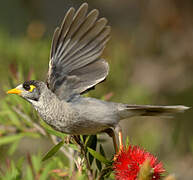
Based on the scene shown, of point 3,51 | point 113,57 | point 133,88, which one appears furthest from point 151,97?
point 3,51

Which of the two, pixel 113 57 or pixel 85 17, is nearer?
pixel 85 17

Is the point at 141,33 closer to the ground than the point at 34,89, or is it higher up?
closer to the ground

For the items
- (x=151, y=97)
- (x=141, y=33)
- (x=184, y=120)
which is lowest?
(x=184, y=120)

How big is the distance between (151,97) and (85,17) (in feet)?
4.70

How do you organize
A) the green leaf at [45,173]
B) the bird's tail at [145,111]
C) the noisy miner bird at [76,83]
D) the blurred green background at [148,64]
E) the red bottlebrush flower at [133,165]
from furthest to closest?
the blurred green background at [148,64] → the bird's tail at [145,111] → the noisy miner bird at [76,83] → the green leaf at [45,173] → the red bottlebrush flower at [133,165]

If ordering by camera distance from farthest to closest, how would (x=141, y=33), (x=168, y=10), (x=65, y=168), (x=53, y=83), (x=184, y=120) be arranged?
A: (x=141, y=33), (x=168, y=10), (x=184, y=120), (x=53, y=83), (x=65, y=168)

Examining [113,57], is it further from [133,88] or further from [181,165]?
[181,165]

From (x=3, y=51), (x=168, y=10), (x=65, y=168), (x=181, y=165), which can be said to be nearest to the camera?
(x=65, y=168)

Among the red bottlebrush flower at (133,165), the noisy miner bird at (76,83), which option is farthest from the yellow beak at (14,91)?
the red bottlebrush flower at (133,165)

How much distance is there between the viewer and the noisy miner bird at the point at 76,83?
1.46 m

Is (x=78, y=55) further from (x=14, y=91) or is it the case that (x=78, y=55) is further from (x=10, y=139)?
(x=10, y=139)

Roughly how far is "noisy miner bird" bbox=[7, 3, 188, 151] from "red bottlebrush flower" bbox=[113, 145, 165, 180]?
0.84ft

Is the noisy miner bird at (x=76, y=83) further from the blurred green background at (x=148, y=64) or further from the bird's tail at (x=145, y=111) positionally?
the blurred green background at (x=148, y=64)

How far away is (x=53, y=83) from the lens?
153 cm
